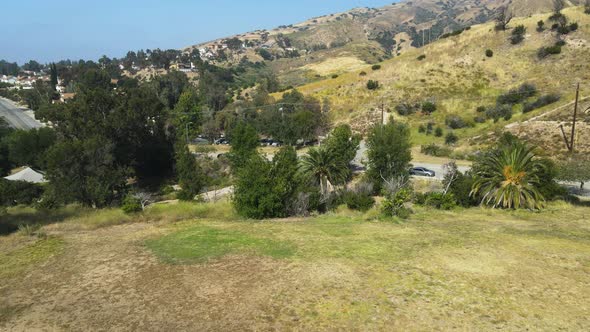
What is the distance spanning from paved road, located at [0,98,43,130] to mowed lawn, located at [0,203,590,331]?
96.2 m

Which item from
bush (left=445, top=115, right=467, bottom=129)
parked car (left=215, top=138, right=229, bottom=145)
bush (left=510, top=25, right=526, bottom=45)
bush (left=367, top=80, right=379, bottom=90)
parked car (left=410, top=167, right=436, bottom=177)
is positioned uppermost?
bush (left=510, top=25, right=526, bottom=45)

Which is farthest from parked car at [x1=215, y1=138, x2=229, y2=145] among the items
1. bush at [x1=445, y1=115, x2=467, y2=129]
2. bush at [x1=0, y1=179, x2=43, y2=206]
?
bush at [x1=445, y1=115, x2=467, y2=129]

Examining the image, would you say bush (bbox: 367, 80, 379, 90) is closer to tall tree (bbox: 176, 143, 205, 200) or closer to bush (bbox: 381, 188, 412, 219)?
tall tree (bbox: 176, 143, 205, 200)

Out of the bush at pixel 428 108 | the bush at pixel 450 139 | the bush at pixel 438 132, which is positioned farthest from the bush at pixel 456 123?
the bush at pixel 450 139

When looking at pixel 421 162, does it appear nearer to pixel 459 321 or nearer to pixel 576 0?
pixel 459 321

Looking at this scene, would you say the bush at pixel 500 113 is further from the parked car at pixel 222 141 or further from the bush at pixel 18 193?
the bush at pixel 18 193

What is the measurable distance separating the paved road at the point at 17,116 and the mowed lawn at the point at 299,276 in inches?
3786

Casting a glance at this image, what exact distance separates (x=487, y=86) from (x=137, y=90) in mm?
55783

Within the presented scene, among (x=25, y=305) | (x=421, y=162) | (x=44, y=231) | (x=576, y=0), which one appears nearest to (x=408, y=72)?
(x=421, y=162)

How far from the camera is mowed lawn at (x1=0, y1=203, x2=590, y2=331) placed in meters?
14.0

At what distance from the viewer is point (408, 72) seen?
81.6 meters

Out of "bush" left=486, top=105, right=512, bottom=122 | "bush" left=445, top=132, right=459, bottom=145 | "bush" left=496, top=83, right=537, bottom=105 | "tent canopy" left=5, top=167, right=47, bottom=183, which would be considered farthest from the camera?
"bush" left=496, top=83, right=537, bottom=105

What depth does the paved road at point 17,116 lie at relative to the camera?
108 metres

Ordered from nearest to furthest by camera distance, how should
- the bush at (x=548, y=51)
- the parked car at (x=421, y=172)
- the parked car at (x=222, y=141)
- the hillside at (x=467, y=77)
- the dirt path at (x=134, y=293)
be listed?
the dirt path at (x=134, y=293)
the parked car at (x=421, y=172)
the hillside at (x=467, y=77)
the bush at (x=548, y=51)
the parked car at (x=222, y=141)
